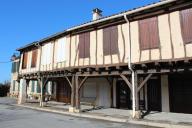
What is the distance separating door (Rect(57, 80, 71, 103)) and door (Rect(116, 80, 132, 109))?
6.24 meters

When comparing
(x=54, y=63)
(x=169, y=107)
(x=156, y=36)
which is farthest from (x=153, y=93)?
(x=54, y=63)

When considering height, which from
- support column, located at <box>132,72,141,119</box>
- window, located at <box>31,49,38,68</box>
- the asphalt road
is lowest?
the asphalt road

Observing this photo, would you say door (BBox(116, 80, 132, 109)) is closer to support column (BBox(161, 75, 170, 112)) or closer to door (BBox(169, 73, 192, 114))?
support column (BBox(161, 75, 170, 112))

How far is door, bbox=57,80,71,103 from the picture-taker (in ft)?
70.0

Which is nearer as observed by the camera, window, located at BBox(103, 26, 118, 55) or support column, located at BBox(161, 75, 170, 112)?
window, located at BBox(103, 26, 118, 55)

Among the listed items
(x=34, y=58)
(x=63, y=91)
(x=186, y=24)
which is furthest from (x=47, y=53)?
(x=186, y=24)

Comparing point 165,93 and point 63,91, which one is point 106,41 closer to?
point 165,93

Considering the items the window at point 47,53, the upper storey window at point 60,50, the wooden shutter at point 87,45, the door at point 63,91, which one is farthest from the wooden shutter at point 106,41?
the door at point 63,91

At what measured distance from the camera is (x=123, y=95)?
16.0 meters

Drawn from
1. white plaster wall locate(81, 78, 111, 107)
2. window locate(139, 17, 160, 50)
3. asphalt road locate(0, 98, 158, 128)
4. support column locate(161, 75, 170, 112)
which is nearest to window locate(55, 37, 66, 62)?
white plaster wall locate(81, 78, 111, 107)

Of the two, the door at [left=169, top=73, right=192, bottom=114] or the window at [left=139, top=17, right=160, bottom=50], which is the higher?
the window at [left=139, top=17, right=160, bottom=50]

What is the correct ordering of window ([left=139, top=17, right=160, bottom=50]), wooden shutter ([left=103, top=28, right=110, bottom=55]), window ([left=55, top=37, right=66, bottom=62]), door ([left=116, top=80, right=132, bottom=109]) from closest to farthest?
window ([left=139, top=17, right=160, bottom=50]) < wooden shutter ([left=103, top=28, right=110, bottom=55]) < door ([left=116, top=80, right=132, bottom=109]) < window ([left=55, top=37, right=66, bottom=62])

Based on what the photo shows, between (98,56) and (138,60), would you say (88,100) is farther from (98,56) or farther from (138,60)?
(138,60)

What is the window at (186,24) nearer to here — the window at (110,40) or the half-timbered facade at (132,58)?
the half-timbered facade at (132,58)
